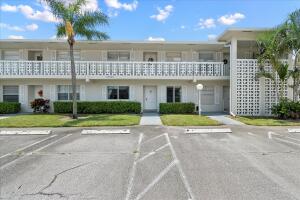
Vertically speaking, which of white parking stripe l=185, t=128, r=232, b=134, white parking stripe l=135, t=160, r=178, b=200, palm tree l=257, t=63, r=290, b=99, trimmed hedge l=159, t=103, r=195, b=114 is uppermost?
palm tree l=257, t=63, r=290, b=99

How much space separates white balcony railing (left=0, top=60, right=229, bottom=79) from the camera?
19125 mm

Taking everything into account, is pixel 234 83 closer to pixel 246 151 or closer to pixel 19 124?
pixel 246 151

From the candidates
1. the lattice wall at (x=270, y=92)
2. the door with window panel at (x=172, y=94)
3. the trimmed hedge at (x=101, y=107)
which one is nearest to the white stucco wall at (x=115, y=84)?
the door with window panel at (x=172, y=94)

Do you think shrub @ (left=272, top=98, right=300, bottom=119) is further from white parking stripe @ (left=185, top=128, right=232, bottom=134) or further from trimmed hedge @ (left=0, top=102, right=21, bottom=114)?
trimmed hedge @ (left=0, top=102, right=21, bottom=114)

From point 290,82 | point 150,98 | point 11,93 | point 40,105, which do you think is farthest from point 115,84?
point 290,82

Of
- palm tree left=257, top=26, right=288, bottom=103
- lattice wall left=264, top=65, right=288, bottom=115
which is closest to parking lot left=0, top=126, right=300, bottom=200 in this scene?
palm tree left=257, top=26, right=288, bottom=103

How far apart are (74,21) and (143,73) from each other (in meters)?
6.50

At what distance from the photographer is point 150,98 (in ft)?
69.4

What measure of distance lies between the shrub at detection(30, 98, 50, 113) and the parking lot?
29.9 ft

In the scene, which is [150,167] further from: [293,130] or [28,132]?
[293,130]

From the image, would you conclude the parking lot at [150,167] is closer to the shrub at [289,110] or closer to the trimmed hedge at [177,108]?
the shrub at [289,110]

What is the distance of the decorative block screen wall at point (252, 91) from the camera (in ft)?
57.4

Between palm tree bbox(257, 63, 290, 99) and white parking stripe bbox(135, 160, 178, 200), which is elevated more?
→ palm tree bbox(257, 63, 290, 99)

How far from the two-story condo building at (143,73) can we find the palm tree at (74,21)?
367cm
